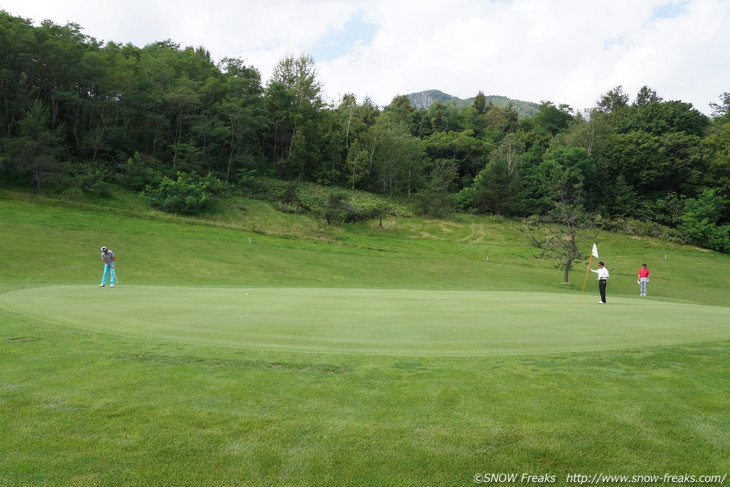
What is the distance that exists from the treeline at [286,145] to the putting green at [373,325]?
42868 mm

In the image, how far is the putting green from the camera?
8938 millimetres

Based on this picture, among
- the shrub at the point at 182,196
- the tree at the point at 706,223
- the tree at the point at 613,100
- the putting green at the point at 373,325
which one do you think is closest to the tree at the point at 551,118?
the tree at the point at 613,100

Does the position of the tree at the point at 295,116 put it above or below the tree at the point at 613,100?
below

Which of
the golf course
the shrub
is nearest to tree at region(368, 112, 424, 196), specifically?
the shrub

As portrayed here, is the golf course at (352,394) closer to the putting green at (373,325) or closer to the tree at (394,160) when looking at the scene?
the putting green at (373,325)

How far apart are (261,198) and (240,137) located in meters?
12.6

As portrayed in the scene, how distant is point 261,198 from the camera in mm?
65938

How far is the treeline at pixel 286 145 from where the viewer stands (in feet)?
180

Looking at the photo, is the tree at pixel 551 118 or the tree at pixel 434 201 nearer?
the tree at pixel 434 201

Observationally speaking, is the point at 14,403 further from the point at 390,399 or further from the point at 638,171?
the point at 638,171

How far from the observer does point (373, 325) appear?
11.0m

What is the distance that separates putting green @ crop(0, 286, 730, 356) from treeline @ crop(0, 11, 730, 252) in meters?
42.9

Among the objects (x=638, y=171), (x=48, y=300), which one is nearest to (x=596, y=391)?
(x=48, y=300)

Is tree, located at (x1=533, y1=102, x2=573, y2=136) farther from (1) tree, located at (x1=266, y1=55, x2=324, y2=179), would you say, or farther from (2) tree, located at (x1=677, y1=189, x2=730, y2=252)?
(1) tree, located at (x1=266, y1=55, x2=324, y2=179)
